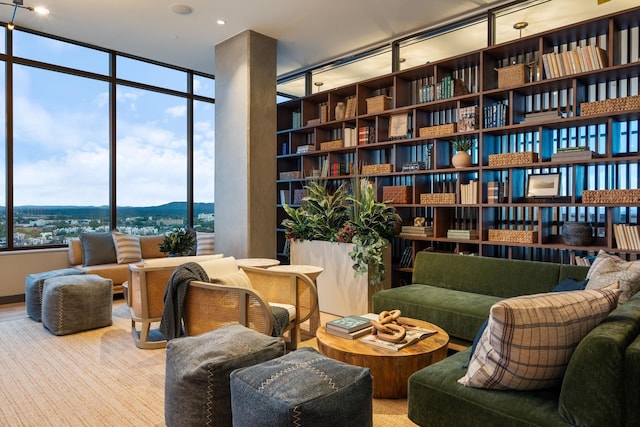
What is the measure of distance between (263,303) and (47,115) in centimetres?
460

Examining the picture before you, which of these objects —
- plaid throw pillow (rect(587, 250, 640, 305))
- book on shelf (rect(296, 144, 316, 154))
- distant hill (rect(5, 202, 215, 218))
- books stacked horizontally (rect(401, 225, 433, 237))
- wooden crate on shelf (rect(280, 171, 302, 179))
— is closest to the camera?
plaid throw pillow (rect(587, 250, 640, 305))

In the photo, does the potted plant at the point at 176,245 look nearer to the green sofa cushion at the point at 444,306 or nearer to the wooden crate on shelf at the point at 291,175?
the green sofa cushion at the point at 444,306

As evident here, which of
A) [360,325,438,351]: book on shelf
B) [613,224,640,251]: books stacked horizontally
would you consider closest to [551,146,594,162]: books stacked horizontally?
[613,224,640,251]: books stacked horizontally

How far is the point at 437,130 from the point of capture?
473 centimetres

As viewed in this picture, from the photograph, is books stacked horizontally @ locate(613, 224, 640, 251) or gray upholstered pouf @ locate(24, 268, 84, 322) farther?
gray upholstered pouf @ locate(24, 268, 84, 322)

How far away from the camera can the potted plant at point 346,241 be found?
14.4 ft

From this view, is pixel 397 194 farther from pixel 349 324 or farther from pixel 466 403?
pixel 466 403

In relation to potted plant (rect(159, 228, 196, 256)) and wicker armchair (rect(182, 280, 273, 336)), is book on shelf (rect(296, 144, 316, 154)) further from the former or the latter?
wicker armchair (rect(182, 280, 273, 336))

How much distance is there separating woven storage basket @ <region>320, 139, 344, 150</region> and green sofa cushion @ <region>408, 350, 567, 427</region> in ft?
13.3

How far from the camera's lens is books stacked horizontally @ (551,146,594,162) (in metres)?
3.70

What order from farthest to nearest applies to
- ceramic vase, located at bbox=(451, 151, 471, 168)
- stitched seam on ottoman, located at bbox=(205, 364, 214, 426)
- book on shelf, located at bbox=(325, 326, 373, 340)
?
ceramic vase, located at bbox=(451, 151, 471, 168) < book on shelf, located at bbox=(325, 326, 373, 340) < stitched seam on ottoman, located at bbox=(205, 364, 214, 426)

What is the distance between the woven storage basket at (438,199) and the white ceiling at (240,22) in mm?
2029

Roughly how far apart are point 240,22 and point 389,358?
4.24 meters

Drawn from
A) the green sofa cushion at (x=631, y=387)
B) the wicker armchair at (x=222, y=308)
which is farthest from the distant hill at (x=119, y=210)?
the green sofa cushion at (x=631, y=387)
